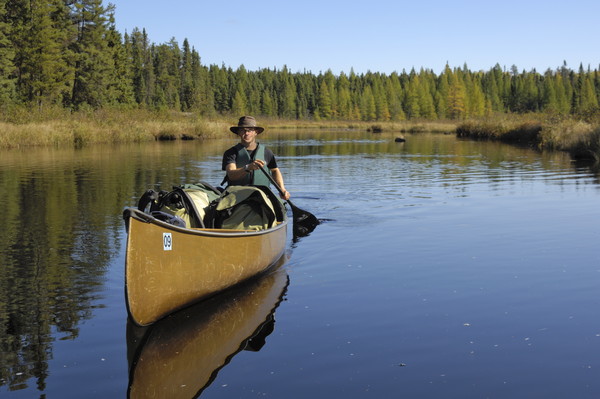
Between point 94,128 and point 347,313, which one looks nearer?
point 347,313

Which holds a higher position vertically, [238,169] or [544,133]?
[544,133]

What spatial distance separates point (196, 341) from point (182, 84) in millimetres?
120465

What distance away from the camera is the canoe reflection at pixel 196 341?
5.40 m

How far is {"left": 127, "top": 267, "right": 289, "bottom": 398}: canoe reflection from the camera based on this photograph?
5.40 metres

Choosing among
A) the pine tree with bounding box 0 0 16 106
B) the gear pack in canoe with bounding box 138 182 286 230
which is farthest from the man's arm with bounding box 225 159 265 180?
the pine tree with bounding box 0 0 16 106

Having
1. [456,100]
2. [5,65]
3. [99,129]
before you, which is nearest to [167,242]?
[99,129]

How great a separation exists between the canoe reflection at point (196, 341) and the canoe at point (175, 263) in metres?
0.14

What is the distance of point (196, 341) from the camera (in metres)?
6.38

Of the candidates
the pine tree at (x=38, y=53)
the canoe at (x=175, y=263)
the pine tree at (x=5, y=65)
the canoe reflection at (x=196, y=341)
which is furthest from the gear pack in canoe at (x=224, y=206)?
the pine tree at (x=38, y=53)

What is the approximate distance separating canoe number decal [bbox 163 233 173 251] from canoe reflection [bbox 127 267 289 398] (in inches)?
31.8

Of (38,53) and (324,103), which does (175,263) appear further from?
(324,103)

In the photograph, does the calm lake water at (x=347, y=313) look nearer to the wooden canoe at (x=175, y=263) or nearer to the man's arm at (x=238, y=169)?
the wooden canoe at (x=175, y=263)

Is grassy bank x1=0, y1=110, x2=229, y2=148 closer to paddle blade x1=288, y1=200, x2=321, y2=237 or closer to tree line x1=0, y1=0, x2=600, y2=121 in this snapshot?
tree line x1=0, y1=0, x2=600, y2=121

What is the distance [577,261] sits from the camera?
9445 millimetres
